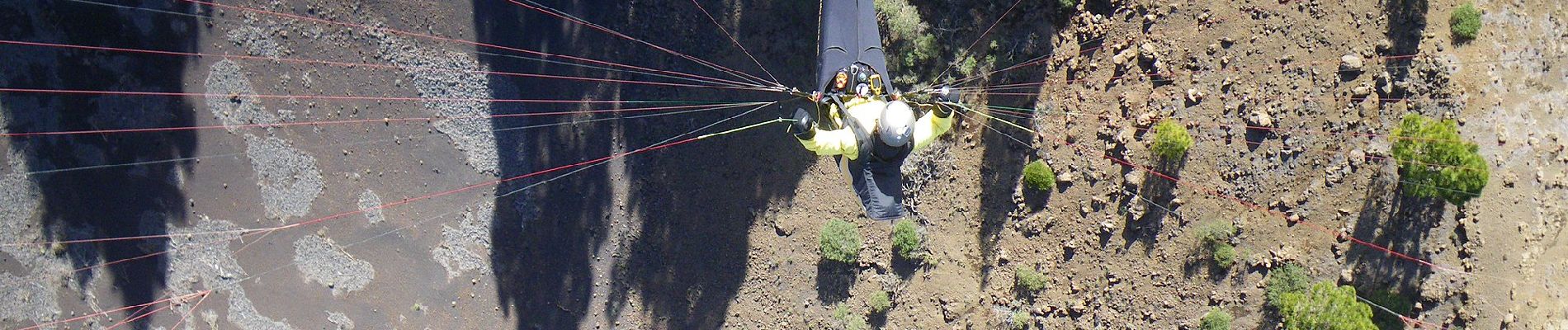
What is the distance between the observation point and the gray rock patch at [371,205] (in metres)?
13.1

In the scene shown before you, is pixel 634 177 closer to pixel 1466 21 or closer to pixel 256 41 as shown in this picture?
pixel 256 41

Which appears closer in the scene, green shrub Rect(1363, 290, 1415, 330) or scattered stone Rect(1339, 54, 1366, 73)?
scattered stone Rect(1339, 54, 1366, 73)

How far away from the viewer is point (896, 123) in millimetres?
8992

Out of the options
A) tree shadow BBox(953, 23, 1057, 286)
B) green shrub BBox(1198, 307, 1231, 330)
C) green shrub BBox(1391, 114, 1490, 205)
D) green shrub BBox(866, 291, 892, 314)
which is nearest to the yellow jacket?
tree shadow BBox(953, 23, 1057, 286)

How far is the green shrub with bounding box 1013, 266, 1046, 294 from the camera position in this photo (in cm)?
1231

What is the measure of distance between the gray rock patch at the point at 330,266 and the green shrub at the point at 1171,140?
39.3 ft

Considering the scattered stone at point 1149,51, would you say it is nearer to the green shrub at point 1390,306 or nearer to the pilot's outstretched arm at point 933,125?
the pilot's outstretched arm at point 933,125

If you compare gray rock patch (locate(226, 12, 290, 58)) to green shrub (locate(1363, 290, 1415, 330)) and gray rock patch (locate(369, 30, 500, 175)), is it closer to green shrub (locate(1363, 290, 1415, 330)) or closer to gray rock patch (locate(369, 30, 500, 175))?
gray rock patch (locate(369, 30, 500, 175))

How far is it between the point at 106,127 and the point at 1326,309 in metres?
18.2

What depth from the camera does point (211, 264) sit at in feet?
44.8

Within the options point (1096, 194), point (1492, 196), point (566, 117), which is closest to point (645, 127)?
point (566, 117)

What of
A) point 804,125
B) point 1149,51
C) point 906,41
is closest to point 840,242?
point 906,41

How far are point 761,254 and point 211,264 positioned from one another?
900cm

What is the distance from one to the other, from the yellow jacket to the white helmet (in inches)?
10.6
